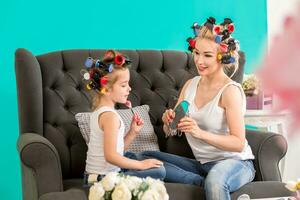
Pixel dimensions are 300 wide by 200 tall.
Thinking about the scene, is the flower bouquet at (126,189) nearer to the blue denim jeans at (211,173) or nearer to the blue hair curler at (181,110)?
the blue denim jeans at (211,173)

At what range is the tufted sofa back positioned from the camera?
86.4 inches

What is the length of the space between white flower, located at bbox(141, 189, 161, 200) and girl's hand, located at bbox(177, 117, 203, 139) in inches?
19.2

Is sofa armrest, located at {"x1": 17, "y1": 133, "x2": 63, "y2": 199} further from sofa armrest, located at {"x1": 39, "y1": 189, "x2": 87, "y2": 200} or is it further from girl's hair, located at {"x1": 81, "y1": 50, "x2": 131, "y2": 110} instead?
girl's hair, located at {"x1": 81, "y1": 50, "x2": 131, "y2": 110}

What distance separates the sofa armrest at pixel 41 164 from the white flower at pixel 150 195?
0.53m

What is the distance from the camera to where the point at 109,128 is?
1.88 m

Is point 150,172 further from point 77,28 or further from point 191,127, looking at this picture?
point 77,28

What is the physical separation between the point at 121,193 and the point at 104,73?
656 millimetres

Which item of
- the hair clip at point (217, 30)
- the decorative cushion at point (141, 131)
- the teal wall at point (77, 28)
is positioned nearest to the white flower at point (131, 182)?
the decorative cushion at point (141, 131)

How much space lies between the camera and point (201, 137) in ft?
6.35

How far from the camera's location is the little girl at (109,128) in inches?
74.4

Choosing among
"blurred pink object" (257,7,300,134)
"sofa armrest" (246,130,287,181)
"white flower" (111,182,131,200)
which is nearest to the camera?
"blurred pink object" (257,7,300,134)

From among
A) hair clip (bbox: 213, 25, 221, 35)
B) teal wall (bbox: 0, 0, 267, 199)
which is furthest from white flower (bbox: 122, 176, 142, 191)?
teal wall (bbox: 0, 0, 267, 199)

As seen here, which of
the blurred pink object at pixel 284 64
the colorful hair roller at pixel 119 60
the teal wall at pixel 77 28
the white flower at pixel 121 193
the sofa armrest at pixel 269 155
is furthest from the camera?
the teal wall at pixel 77 28

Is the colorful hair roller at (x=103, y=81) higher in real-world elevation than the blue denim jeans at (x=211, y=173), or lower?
higher
